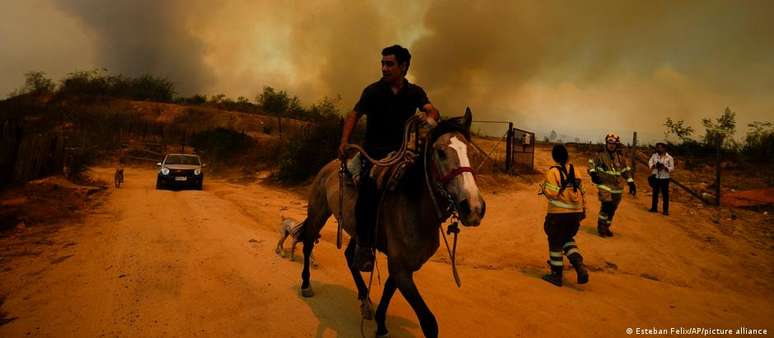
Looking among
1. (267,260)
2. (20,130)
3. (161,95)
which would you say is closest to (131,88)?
(161,95)

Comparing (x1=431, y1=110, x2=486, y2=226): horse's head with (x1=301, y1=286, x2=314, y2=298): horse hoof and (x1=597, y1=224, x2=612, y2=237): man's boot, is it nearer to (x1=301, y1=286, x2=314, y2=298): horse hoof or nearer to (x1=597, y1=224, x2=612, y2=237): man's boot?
(x1=301, y1=286, x2=314, y2=298): horse hoof

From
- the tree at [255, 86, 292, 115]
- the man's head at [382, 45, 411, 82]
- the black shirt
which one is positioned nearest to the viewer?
the man's head at [382, 45, 411, 82]

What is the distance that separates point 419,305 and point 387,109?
72.5 inches

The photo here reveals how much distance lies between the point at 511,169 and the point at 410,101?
552 inches

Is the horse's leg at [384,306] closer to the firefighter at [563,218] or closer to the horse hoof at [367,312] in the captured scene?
the horse hoof at [367,312]

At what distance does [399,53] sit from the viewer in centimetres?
347

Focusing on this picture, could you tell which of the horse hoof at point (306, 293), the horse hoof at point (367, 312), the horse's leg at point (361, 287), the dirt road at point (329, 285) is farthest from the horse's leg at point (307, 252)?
the horse hoof at point (367, 312)

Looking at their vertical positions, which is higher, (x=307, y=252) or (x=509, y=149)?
(x=509, y=149)

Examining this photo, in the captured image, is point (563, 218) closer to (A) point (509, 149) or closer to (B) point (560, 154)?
(B) point (560, 154)

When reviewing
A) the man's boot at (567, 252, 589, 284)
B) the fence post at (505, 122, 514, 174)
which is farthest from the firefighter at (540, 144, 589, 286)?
the fence post at (505, 122, 514, 174)

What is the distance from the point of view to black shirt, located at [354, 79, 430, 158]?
140 inches

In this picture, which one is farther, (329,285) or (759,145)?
(759,145)

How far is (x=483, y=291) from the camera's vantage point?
208 inches

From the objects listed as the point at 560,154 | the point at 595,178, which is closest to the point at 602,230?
the point at 595,178
